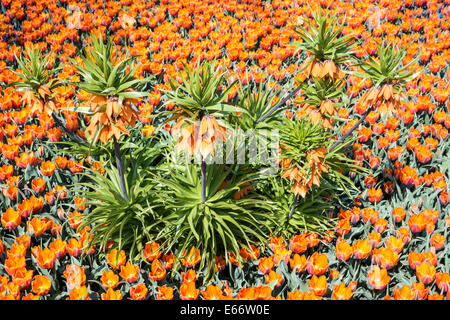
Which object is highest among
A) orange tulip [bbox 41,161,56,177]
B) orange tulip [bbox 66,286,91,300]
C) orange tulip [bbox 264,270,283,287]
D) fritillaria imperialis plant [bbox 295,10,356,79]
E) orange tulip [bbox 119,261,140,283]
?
fritillaria imperialis plant [bbox 295,10,356,79]

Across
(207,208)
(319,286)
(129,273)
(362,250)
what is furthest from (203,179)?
(362,250)

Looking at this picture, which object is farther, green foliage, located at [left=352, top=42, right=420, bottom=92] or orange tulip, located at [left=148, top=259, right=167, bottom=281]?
orange tulip, located at [left=148, top=259, right=167, bottom=281]

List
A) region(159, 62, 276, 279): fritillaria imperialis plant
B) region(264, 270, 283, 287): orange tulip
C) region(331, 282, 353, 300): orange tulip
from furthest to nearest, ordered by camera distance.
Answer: region(159, 62, 276, 279): fritillaria imperialis plant
region(264, 270, 283, 287): orange tulip
region(331, 282, 353, 300): orange tulip

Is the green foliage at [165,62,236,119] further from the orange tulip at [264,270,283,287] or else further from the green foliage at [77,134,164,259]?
the orange tulip at [264,270,283,287]

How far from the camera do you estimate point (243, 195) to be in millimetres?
3303

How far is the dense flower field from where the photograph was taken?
2.76 metres

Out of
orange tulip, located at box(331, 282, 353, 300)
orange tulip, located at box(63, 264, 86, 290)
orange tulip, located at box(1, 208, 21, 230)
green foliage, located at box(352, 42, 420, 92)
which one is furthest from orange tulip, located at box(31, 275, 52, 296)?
green foliage, located at box(352, 42, 420, 92)

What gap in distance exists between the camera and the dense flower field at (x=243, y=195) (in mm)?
2756

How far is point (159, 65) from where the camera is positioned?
5.19m

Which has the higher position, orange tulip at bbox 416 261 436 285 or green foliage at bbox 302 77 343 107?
green foliage at bbox 302 77 343 107

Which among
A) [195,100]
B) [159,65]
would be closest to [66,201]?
[195,100]

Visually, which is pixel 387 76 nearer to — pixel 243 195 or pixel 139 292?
pixel 243 195

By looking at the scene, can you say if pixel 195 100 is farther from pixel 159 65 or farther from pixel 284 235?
pixel 159 65
